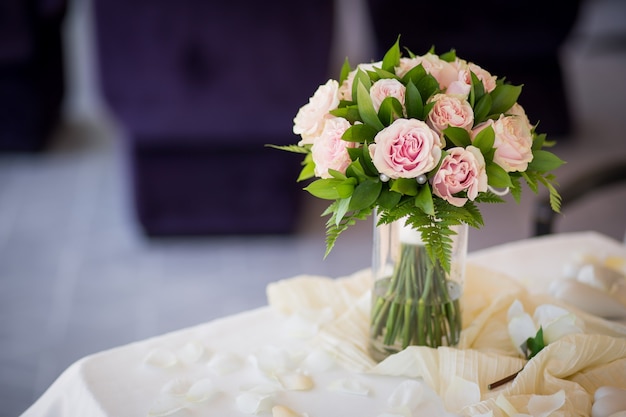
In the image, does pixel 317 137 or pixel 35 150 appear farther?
pixel 35 150

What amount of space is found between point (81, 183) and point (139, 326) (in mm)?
1282

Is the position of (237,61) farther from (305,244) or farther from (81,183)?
(81,183)

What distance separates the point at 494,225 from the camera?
9.82ft

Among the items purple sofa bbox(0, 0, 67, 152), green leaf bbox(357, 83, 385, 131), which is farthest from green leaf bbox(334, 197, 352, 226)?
purple sofa bbox(0, 0, 67, 152)

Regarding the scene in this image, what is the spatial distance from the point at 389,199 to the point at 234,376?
37 centimetres

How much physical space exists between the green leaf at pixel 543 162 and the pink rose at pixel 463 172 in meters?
0.11

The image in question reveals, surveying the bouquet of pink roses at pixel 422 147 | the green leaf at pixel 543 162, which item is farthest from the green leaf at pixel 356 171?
the green leaf at pixel 543 162

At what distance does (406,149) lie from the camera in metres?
0.99

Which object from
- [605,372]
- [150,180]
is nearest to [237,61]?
[150,180]

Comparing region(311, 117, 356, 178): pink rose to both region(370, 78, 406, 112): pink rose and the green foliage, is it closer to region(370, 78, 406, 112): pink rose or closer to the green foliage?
region(370, 78, 406, 112): pink rose

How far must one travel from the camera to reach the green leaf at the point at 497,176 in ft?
3.32

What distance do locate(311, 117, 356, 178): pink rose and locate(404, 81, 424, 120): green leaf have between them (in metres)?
0.08

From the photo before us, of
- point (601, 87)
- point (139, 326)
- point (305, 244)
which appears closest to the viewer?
point (139, 326)

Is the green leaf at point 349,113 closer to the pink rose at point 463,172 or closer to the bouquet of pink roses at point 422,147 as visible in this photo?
the bouquet of pink roses at point 422,147
